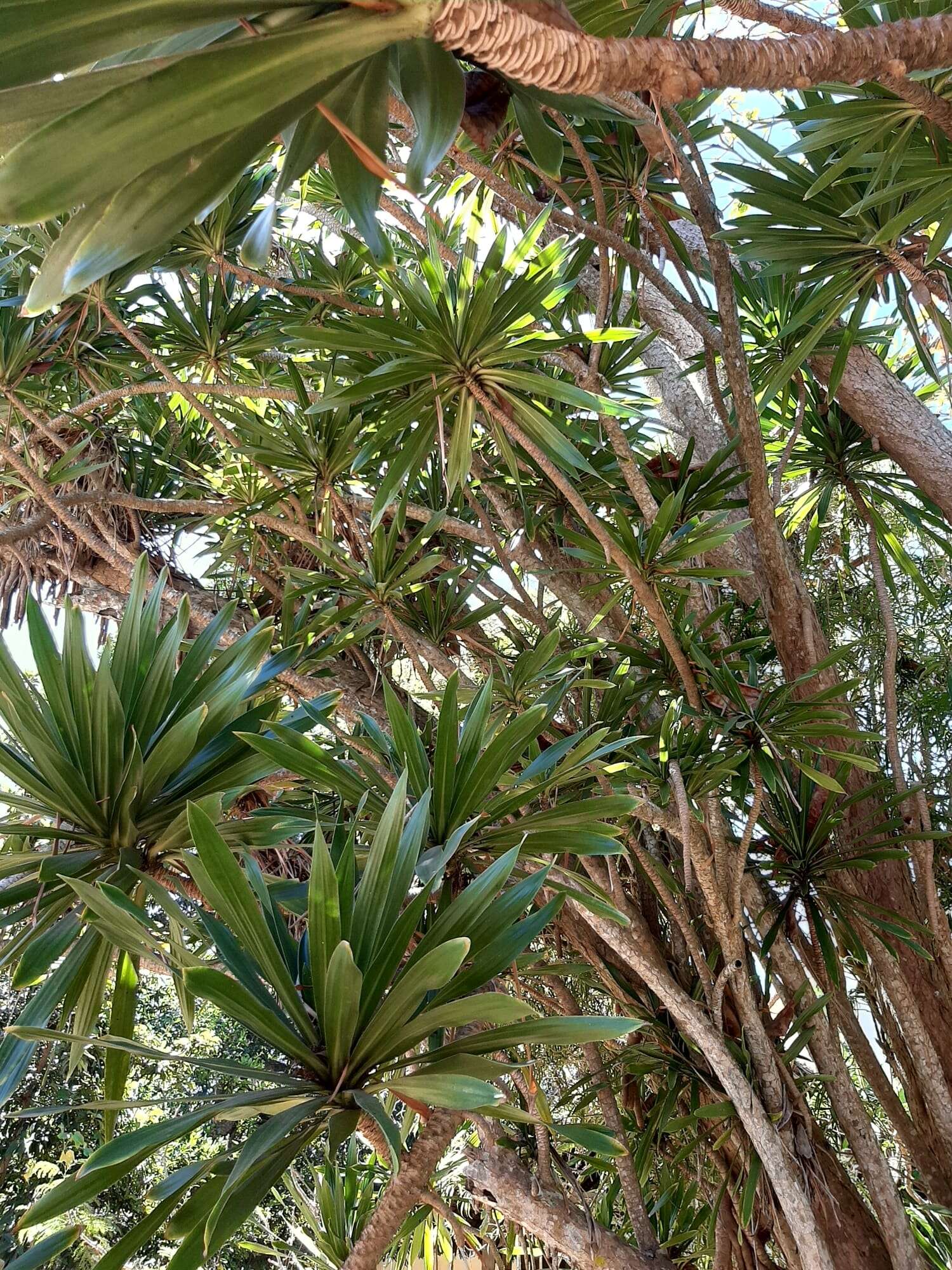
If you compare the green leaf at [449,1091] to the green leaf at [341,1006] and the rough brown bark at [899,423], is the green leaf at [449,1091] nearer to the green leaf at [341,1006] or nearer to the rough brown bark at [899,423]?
the green leaf at [341,1006]

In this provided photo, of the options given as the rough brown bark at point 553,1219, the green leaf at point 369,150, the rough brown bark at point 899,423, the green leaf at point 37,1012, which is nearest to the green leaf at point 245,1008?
the green leaf at point 37,1012

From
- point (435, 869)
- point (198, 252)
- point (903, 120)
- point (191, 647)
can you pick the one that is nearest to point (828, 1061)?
point (435, 869)

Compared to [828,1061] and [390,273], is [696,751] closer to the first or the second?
[828,1061]

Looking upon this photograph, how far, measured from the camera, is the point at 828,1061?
2.24m

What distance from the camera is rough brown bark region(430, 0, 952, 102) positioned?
2.39ft

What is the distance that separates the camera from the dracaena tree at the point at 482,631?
88 centimetres

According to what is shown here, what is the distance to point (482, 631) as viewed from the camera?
10.1ft

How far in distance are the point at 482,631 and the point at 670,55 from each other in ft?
7.61

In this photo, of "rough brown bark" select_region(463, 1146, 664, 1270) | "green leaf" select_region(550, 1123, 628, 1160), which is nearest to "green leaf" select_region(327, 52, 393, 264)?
"green leaf" select_region(550, 1123, 628, 1160)

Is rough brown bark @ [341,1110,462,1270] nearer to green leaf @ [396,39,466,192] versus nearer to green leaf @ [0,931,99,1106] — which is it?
green leaf @ [0,931,99,1106]

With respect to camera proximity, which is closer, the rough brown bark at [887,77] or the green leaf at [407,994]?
the green leaf at [407,994]

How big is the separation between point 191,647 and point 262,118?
88 centimetres

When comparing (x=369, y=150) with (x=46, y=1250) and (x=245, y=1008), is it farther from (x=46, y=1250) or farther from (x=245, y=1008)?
(x=46, y=1250)

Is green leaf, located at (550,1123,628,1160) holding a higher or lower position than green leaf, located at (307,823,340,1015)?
lower
